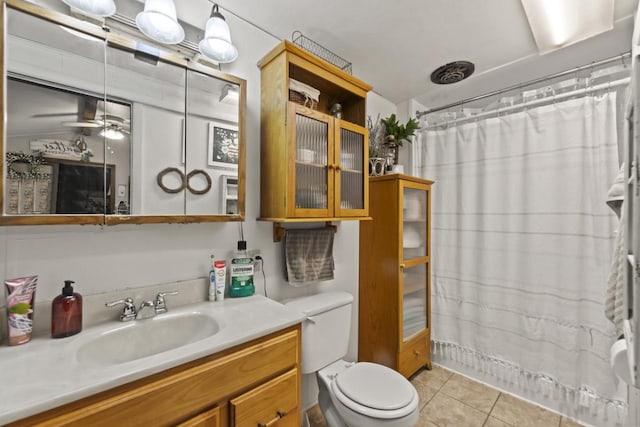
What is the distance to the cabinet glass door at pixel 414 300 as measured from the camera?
2021 millimetres

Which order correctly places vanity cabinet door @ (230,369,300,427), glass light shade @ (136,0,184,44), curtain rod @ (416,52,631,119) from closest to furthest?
vanity cabinet door @ (230,369,300,427) < glass light shade @ (136,0,184,44) < curtain rod @ (416,52,631,119)

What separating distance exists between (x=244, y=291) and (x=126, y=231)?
58 cm

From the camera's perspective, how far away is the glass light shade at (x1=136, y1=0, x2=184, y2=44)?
105 centimetres

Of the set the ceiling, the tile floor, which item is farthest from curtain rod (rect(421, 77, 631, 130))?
the tile floor

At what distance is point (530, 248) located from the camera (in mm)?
1831

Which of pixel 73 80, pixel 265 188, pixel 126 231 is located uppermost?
pixel 73 80

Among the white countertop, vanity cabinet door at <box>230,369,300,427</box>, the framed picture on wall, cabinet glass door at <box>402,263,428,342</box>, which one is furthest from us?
cabinet glass door at <box>402,263,428,342</box>

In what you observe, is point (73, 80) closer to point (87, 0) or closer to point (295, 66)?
point (87, 0)

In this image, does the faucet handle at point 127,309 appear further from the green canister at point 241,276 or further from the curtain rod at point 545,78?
the curtain rod at point 545,78

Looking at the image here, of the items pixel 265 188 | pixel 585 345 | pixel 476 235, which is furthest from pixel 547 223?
pixel 265 188

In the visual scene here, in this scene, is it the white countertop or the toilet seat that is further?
the toilet seat

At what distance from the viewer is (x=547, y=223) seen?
177 centimetres

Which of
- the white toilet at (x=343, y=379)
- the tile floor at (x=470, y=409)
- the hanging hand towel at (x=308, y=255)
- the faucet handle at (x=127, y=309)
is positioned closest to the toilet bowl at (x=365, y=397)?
the white toilet at (x=343, y=379)

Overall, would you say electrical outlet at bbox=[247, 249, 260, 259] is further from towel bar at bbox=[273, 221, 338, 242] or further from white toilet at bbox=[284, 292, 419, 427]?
white toilet at bbox=[284, 292, 419, 427]
